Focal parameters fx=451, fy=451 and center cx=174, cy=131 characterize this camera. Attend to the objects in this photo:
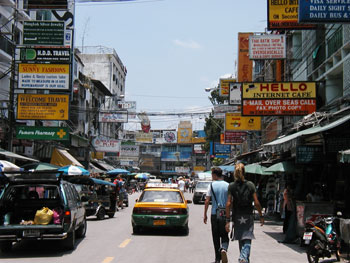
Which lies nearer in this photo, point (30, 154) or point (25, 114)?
point (25, 114)

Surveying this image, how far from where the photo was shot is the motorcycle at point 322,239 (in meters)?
9.16

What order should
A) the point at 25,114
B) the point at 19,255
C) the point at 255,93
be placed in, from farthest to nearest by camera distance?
the point at 25,114 → the point at 255,93 → the point at 19,255

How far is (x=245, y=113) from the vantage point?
19656 millimetres

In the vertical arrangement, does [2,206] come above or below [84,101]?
below

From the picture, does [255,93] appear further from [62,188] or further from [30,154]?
[30,154]

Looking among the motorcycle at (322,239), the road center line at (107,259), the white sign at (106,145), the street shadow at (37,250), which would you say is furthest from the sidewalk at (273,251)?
the white sign at (106,145)

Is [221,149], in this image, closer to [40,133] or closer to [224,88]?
[224,88]

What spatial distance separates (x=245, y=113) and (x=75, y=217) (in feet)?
34.5

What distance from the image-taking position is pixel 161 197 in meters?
14.4

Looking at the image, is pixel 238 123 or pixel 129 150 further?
pixel 129 150

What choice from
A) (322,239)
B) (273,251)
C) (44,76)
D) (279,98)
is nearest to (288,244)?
(273,251)

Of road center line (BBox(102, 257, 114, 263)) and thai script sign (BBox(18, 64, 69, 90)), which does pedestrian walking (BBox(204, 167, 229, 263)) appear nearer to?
road center line (BBox(102, 257, 114, 263))

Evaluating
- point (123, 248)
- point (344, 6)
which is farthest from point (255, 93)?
point (123, 248)

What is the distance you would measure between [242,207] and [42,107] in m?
18.3
